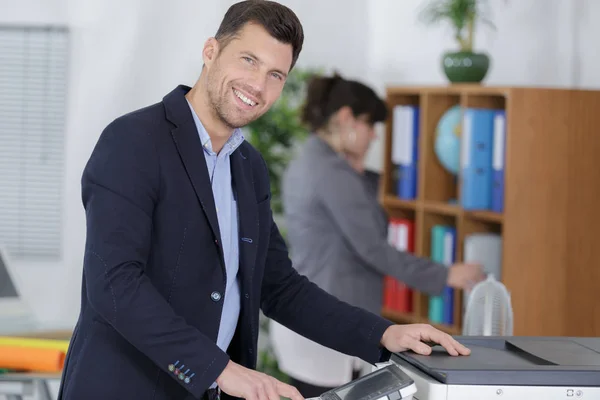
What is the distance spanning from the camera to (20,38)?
4.54 metres

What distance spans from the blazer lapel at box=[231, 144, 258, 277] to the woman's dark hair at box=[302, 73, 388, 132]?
1.55 meters

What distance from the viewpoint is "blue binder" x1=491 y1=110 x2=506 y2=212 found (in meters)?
3.50

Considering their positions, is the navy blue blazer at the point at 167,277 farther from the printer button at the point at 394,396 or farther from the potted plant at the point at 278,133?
the potted plant at the point at 278,133

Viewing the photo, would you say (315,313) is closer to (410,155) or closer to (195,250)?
(195,250)

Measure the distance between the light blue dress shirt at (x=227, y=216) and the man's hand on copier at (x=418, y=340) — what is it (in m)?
0.31

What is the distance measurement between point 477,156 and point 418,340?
6.32 feet

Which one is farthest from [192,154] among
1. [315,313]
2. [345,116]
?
[345,116]

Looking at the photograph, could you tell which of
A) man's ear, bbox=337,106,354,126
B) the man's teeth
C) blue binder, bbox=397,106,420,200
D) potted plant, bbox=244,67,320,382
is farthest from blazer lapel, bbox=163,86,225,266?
potted plant, bbox=244,67,320,382

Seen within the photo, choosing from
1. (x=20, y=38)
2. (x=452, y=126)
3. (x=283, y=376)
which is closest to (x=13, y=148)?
(x=20, y=38)

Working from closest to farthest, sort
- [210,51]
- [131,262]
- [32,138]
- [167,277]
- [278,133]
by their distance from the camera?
[131,262], [167,277], [210,51], [32,138], [278,133]

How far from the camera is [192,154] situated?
1.77 metres

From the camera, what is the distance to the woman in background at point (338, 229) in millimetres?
3332

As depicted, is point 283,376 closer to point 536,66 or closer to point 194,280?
point 536,66

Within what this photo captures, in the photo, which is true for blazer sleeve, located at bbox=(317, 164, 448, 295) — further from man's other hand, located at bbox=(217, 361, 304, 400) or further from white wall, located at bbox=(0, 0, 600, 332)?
man's other hand, located at bbox=(217, 361, 304, 400)
